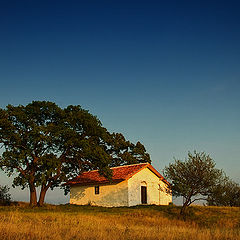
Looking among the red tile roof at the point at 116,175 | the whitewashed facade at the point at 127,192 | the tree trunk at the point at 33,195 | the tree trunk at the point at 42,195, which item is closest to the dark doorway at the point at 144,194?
the whitewashed facade at the point at 127,192

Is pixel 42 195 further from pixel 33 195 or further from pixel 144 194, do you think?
pixel 144 194

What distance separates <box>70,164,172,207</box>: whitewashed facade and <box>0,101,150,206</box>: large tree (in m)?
3.35

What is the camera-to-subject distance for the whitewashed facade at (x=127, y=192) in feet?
124

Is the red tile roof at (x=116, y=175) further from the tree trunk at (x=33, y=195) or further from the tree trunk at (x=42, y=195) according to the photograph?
the tree trunk at (x=33, y=195)

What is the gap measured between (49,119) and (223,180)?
71.8 feet

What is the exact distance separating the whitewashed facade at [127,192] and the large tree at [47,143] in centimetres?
335

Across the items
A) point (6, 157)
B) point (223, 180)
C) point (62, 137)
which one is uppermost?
point (62, 137)

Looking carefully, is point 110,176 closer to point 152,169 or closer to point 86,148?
point 86,148

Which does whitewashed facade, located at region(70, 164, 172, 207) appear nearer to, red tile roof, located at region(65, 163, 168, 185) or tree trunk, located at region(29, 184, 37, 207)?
red tile roof, located at region(65, 163, 168, 185)

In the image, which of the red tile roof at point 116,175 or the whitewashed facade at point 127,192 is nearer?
the whitewashed facade at point 127,192

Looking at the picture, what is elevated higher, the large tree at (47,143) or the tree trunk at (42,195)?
the large tree at (47,143)

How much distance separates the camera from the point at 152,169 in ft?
135

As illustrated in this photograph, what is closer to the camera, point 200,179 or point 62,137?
point 200,179

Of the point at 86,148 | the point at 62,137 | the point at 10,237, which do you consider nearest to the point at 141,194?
the point at 86,148
